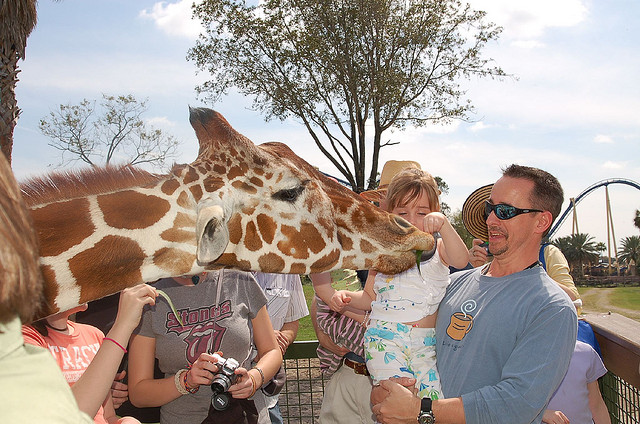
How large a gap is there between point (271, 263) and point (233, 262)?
21cm

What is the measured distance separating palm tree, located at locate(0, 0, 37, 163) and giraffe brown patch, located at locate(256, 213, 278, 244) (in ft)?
20.2

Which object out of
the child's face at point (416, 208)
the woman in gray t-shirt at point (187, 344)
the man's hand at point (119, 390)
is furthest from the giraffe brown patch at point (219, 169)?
the man's hand at point (119, 390)

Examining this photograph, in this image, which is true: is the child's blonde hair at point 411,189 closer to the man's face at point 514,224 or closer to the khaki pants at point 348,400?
the man's face at point 514,224

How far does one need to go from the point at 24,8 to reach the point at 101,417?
7.18 metres

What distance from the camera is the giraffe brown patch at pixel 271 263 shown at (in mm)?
2572

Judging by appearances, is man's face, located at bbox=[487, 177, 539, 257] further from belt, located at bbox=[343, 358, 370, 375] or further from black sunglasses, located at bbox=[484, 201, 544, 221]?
belt, located at bbox=[343, 358, 370, 375]

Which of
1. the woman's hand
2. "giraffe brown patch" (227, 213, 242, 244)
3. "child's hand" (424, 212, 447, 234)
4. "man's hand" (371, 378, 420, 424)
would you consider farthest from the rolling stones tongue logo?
"child's hand" (424, 212, 447, 234)

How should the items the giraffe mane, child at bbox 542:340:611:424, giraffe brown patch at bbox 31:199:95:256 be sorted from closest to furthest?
giraffe brown patch at bbox 31:199:95:256, the giraffe mane, child at bbox 542:340:611:424

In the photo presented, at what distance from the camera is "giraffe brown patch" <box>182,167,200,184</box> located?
253 centimetres

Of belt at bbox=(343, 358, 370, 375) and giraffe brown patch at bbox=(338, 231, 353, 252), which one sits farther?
belt at bbox=(343, 358, 370, 375)

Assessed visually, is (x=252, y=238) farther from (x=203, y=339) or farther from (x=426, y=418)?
(x=426, y=418)

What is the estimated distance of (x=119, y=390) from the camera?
3273 mm

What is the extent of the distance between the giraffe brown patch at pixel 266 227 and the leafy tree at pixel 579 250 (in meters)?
47.7

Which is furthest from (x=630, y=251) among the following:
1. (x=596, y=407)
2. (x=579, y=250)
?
(x=596, y=407)
